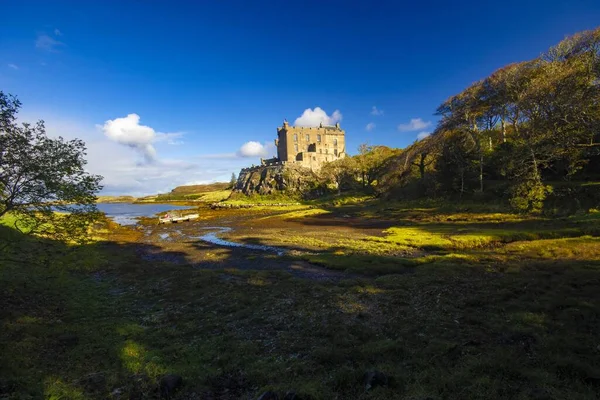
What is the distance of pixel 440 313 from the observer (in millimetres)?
14766

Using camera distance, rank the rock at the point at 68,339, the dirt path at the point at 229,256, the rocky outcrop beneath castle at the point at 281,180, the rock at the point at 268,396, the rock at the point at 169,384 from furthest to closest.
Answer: the rocky outcrop beneath castle at the point at 281,180 → the dirt path at the point at 229,256 → the rock at the point at 68,339 → the rock at the point at 169,384 → the rock at the point at 268,396

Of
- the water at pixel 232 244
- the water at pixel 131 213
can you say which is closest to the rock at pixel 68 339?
the water at pixel 232 244

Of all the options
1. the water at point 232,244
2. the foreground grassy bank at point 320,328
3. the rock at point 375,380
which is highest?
the rock at point 375,380

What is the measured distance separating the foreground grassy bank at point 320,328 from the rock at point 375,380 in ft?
0.63

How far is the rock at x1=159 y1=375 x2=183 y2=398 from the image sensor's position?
31.1 feet

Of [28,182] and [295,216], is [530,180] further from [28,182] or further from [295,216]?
[28,182]

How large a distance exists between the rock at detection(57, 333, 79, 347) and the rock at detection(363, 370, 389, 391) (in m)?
12.4

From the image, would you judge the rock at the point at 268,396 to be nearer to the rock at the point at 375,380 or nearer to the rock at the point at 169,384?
the rock at the point at 375,380

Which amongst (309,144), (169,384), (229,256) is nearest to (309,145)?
(309,144)

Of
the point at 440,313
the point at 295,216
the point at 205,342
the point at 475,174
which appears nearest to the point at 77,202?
the point at 205,342

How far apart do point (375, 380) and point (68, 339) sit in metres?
13.3

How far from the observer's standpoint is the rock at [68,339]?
13.2m

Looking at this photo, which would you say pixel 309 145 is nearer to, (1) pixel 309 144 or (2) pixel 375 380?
(1) pixel 309 144

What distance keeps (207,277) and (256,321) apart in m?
10.1
